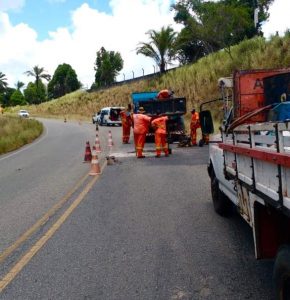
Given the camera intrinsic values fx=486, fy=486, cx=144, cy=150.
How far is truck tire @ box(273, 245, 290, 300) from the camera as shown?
334cm

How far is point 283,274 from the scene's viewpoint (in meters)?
3.38

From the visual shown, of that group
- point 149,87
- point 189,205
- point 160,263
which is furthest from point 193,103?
point 160,263

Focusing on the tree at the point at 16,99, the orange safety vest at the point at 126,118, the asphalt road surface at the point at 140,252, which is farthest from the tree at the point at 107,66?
the asphalt road surface at the point at 140,252

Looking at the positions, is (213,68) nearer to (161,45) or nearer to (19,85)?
(161,45)

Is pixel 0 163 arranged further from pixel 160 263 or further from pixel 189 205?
pixel 160 263

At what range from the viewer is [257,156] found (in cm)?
388

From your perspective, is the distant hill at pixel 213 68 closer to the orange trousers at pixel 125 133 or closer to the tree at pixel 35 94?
the orange trousers at pixel 125 133

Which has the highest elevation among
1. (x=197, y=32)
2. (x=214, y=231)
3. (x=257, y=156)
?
(x=197, y=32)

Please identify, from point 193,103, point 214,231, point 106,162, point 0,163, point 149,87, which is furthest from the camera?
point 149,87

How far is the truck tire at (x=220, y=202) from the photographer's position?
7266mm

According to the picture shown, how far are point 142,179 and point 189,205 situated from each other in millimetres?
3536

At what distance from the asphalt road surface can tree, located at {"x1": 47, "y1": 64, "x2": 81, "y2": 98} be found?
364 feet

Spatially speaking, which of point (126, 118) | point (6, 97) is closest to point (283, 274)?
point (126, 118)

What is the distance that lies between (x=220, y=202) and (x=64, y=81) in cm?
11626
